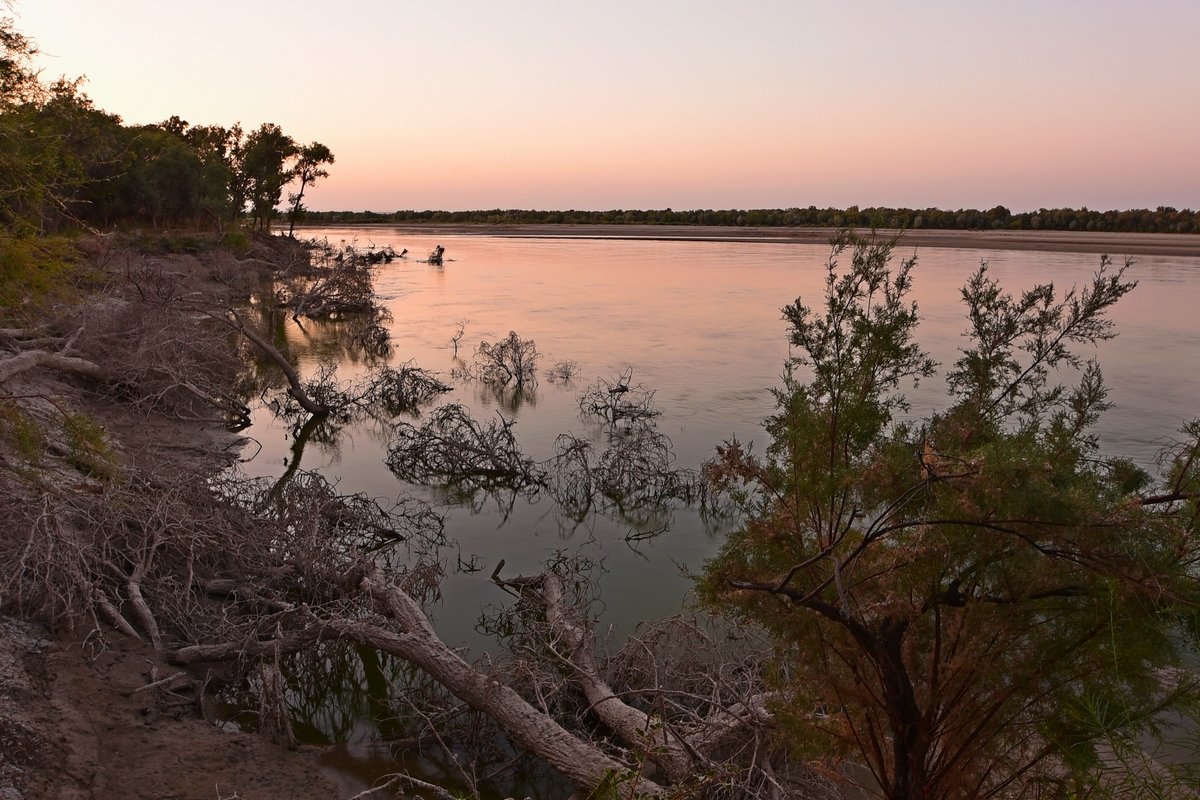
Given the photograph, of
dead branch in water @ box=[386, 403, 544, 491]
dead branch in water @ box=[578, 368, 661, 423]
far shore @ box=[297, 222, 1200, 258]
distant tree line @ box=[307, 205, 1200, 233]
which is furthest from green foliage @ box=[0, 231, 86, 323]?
distant tree line @ box=[307, 205, 1200, 233]

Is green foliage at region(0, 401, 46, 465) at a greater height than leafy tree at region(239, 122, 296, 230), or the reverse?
leafy tree at region(239, 122, 296, 230)

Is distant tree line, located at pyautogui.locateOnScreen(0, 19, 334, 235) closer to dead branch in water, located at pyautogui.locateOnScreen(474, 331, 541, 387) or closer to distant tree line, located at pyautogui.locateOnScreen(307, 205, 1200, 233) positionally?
dead branch in water, located at pyautogui.locateOnScreen(474, 331, 541, 387)

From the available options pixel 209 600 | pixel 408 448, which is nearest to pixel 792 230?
pixel 408 448

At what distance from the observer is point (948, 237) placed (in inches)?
2707

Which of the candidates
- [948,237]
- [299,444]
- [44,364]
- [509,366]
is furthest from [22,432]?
[948,237]

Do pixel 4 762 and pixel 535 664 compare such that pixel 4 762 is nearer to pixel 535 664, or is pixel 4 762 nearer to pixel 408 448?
pixel 535 664

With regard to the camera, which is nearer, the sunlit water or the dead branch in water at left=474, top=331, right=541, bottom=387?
the sunlit water

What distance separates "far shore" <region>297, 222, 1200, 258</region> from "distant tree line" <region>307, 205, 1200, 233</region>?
292cm

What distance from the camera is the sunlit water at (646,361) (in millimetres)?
10055

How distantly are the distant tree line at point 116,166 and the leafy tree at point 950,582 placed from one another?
628 centimetres

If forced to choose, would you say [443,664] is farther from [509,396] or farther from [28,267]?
[509,396]

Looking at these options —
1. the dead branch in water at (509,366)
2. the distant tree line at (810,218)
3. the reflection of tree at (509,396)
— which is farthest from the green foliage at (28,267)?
the distant tree line at (810,218)

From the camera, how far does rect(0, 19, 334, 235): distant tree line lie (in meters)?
7.60

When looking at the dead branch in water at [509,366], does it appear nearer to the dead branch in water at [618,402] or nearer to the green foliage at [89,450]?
the dead branch in water at [618,402]
